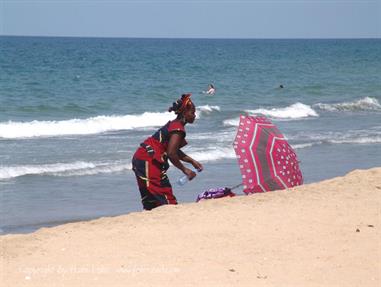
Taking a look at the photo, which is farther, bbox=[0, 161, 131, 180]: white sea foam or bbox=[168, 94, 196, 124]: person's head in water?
bbox=[0, 161, 131, 180]: white sea foam

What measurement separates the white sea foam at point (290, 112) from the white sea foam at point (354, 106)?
825 mm

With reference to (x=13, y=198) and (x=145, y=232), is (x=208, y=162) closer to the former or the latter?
(x=13, y=198)

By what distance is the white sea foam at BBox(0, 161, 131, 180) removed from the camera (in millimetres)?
12320

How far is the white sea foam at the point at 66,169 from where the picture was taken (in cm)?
1232

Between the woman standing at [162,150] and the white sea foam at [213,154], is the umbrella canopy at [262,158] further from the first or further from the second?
the white sea foam at [213,154]

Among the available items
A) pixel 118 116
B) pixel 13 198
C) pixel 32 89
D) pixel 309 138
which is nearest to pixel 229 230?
pixel 13 198

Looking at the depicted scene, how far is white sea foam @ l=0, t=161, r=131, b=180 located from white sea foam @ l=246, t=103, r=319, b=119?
1142cm

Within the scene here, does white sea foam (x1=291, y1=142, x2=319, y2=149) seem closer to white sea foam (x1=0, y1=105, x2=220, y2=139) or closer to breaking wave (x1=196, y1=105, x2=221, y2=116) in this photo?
white sea foam (x1=0, y1=105, x2=220, y2=139)

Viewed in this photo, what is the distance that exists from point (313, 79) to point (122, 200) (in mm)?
30909

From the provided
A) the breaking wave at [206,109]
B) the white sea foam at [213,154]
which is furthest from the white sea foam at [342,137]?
the breaking wave at [206,109]

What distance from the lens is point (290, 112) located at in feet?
81.9

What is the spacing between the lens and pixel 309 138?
685 inches

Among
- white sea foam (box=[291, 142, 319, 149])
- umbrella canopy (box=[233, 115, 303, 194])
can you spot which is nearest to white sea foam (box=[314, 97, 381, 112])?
white sea foam (box=[291, 142, 319, 149])

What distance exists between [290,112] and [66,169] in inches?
527
